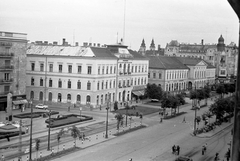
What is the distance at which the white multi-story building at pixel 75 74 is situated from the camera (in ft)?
194

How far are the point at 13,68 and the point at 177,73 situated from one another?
52.0 m

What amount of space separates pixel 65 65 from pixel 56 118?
1701 centimetres

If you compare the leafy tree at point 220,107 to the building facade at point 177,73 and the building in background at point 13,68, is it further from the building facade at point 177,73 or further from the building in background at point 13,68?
the building facade at point 177,73

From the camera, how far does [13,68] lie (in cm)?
5272

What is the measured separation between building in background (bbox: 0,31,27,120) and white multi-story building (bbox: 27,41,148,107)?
24.8ft

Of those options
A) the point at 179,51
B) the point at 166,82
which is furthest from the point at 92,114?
the point at 179,51

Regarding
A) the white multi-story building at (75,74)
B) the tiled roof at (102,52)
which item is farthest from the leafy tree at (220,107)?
the tiled roof at (102,52)

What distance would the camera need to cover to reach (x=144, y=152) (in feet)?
103

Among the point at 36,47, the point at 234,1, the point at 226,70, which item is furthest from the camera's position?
Result: the point at 226,70

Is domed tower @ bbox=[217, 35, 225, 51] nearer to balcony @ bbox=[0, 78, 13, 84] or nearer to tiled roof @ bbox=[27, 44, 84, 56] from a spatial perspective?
tiled roof @ bbox=[27, 44, 84, 56]

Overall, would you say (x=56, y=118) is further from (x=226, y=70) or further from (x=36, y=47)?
(x=226, y=70)

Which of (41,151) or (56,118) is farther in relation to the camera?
(56,118)

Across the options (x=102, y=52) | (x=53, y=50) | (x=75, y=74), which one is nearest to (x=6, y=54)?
(x=53, y=50)

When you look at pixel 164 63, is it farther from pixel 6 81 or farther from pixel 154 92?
pixel 6 81
